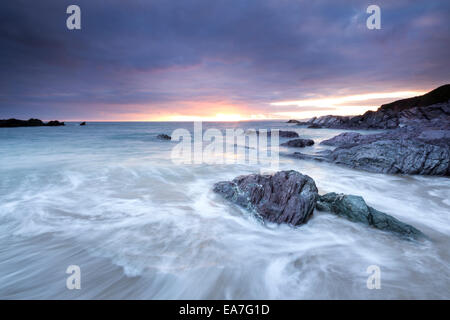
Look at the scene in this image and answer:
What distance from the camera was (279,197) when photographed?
416cm

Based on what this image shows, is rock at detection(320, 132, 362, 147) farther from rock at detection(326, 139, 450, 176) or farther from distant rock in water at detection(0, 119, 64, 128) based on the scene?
distant rock in water at detection(0, 119, 64, 128)

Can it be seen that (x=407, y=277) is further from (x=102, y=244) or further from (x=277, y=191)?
(x=102, y=244)

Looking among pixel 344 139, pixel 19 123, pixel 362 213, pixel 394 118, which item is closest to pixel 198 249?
pixel 362 213

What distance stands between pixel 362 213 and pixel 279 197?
162cm

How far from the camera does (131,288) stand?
242 centimetres

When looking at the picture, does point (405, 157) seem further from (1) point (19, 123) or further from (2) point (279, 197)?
(1) point (19, 123)

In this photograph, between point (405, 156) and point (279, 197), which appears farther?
point (405, 156)

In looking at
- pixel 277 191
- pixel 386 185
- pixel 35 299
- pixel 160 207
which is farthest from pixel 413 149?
pixel 35 299

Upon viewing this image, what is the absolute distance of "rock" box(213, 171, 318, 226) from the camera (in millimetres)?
3926

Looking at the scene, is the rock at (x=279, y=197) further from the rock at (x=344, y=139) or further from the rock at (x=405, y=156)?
the rock at (x=344, y=139)

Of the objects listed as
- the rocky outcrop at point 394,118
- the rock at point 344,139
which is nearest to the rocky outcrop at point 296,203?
the rock at point 344,139

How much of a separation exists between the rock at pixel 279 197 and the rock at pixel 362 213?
16.7 inches

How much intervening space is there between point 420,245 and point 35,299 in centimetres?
562

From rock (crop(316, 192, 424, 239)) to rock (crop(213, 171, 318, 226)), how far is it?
42 cm
